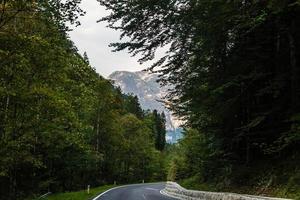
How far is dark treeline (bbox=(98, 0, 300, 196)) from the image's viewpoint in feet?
61.4

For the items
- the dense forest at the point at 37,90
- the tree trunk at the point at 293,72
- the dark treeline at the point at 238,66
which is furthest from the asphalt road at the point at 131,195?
Answer: the tree trunk at the point at 293,72

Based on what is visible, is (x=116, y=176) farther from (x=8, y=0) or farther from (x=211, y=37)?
(x=8, y=0)

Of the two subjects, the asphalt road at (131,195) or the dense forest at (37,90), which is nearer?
the dense forest at (37,90)

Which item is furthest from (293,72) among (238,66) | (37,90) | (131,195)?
(131,195)

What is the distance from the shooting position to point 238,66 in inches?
845

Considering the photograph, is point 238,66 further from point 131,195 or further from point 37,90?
point 131,195

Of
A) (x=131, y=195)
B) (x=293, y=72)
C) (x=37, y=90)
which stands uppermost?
(x=293, y=72)

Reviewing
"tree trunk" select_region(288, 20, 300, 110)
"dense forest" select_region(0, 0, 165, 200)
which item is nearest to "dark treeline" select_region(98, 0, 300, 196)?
"tree trunk" select_region(288, 20, 300, 110)

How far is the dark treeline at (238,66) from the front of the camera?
18.7 m

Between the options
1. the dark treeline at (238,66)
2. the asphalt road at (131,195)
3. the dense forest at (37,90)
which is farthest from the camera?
the asphalt road at (131,195)

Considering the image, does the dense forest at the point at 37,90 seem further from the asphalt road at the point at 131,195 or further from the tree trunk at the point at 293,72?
the tree trunk at the point at 293,72

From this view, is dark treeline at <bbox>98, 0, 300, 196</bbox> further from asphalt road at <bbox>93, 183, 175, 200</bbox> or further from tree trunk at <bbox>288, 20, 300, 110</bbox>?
asphalt road at <bbox>93, 183, 175, 200</bbox>

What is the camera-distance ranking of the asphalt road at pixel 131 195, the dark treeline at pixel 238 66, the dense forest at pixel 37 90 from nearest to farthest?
1. the dense forest at pixel 37 90
2. the dark treeline at pixel 238 66
3. the asphalt road at pixel 131 195

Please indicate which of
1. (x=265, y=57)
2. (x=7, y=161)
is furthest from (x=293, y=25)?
(x=7, y=161)
